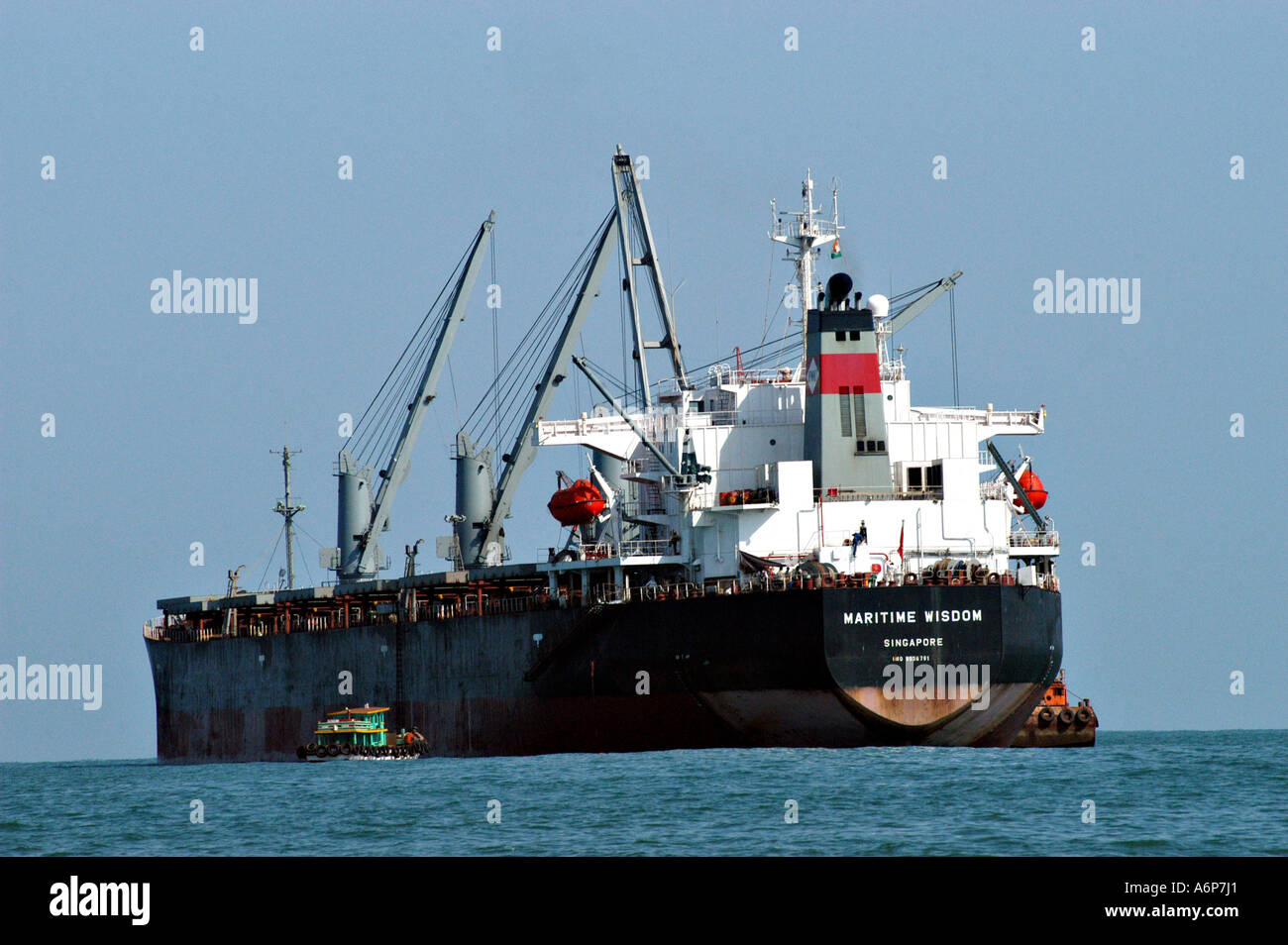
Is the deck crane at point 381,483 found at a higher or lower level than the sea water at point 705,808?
higher

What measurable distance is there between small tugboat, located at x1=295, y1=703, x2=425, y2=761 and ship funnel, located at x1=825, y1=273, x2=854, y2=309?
20027mm

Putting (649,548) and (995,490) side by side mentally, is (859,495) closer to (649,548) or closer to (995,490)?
(995,490)

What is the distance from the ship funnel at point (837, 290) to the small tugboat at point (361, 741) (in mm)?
20027

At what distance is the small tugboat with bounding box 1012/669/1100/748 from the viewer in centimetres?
5931

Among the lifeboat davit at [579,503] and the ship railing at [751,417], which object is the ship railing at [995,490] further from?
the lifeboat davit at [579,503]

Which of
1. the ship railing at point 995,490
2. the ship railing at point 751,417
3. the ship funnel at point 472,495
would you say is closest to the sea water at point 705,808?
the ship railing at point 995,490

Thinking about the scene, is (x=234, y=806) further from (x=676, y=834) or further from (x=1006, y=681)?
(x=1006, y=681)

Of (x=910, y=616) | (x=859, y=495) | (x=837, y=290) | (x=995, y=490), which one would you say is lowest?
(x=910, y=616)

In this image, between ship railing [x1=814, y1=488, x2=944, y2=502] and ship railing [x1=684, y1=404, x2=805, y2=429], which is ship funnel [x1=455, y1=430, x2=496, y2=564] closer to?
ship railing [x1=684, y1=404, x2=805, y2=429]

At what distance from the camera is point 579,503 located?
5622 cm

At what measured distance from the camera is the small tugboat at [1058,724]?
59312 mm

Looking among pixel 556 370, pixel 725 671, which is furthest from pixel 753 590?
pixel 556 370

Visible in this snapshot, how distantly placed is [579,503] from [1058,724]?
17504 millimetres
